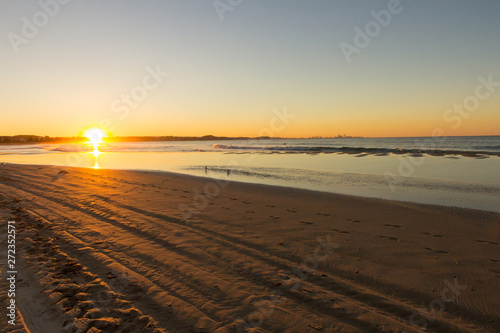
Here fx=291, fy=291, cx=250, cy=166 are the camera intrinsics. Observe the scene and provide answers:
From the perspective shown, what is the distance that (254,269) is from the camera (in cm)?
521

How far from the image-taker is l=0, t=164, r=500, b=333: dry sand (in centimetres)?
378

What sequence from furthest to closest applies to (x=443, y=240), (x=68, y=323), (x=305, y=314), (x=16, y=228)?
(x=16, y=228) < (x=443, y=240) < (x=305, y=314) < (x=68, y=323)

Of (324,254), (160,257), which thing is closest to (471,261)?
(324,254)

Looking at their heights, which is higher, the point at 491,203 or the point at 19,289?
the point at 491,203

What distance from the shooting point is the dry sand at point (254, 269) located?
378cm

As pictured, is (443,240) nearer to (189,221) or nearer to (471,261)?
(471,261)

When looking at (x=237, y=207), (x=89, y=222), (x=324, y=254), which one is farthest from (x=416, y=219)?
(x=89, y=222)

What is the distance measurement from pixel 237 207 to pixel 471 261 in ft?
21.4

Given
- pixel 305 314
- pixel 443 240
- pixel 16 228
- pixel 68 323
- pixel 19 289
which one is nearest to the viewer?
pixel 68 323

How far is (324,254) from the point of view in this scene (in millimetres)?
5934

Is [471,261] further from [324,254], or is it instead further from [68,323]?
[68,323]

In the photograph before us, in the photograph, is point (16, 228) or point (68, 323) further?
point (16, 228)

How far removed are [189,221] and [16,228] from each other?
14.1 ft

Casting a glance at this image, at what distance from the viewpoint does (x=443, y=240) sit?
267 inches
